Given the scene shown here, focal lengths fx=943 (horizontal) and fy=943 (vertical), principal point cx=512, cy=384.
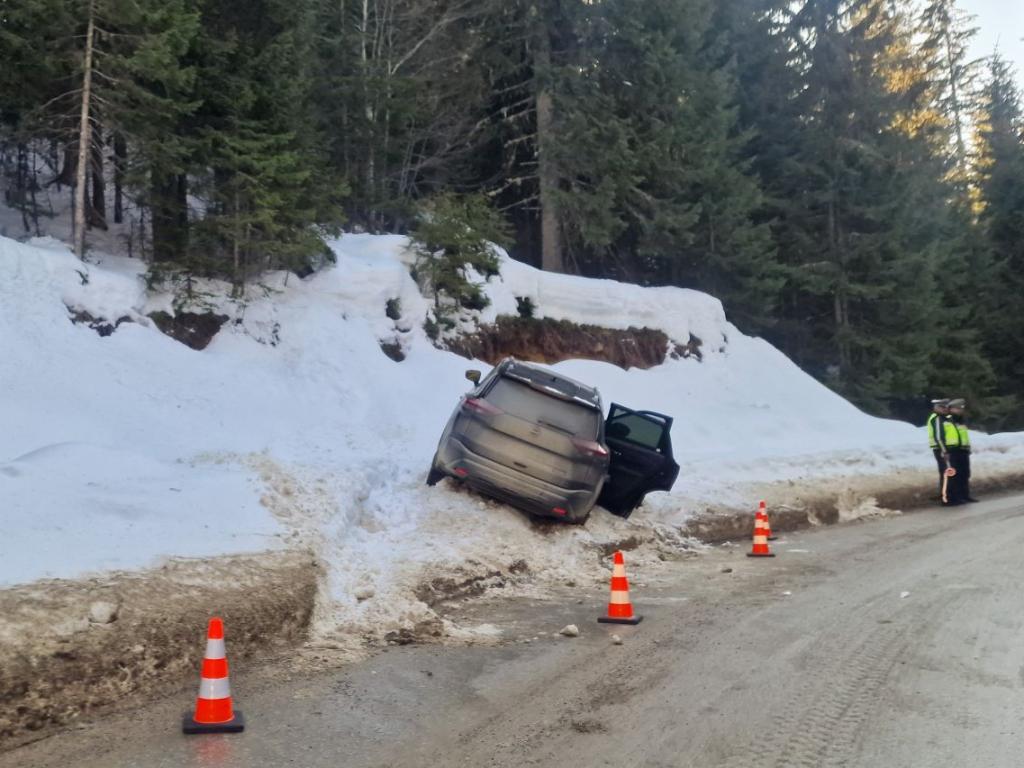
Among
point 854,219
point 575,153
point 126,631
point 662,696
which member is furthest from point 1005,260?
point 126,631

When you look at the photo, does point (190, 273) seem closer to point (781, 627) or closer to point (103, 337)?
point (103, 337)

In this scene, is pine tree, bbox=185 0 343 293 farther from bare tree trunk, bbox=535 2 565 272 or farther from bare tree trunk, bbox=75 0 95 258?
bare tree trunk, bbox=535 2 565 272

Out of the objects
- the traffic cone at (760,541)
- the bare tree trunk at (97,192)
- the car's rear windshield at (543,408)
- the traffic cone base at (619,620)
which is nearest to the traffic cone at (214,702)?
the traffic cone base at (619,620)

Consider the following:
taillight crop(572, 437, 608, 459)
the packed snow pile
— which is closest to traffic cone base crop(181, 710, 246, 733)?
the packed snow pile

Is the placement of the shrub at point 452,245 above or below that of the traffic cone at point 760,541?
above

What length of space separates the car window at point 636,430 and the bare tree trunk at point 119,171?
28.2 feet

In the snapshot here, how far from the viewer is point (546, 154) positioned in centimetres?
2427

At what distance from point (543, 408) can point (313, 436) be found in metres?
4.23

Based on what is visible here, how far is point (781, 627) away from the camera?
830cm

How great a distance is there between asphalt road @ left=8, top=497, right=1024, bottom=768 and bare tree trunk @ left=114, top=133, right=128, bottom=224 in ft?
34.7

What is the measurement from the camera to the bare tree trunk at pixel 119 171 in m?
15.4

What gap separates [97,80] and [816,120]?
25.8 m

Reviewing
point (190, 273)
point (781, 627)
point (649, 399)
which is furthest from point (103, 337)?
point (649, 399)

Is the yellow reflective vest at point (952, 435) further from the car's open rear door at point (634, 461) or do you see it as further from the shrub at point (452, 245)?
the shrub at point (452, 245)
